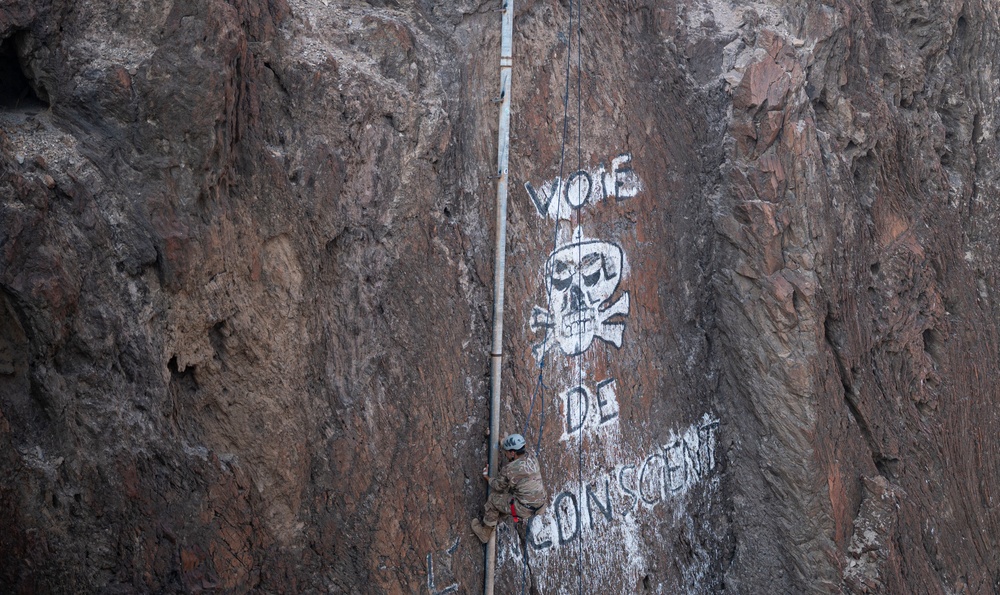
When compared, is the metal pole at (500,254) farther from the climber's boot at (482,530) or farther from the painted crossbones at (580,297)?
the painted crossbones at (580,297)

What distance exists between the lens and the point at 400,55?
213 inches

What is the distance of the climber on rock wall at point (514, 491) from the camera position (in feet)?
17.3

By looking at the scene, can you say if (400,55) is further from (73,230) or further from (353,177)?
(73,230)

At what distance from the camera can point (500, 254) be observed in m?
5.59

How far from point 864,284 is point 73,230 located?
244 inches

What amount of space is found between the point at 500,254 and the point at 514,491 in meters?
1.59

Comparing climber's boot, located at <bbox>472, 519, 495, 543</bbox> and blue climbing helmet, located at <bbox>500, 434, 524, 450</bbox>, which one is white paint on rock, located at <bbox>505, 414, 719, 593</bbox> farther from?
blue climbing helmet, located at <bbox>500, 434, 524, 450</bbox>

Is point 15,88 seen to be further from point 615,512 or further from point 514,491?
point 615,512

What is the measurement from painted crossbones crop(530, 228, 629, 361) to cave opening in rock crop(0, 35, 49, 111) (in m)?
3.36

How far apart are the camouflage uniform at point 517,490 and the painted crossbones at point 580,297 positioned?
3.05 feet

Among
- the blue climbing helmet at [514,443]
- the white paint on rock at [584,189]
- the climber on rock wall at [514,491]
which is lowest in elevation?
the climber on rock wall at [514,491]

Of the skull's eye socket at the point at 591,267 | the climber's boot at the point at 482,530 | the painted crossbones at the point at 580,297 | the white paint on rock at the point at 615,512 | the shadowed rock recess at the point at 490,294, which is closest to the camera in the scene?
the shadowed rock recess at the point at 490,294

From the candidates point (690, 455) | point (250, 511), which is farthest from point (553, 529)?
point (250, 511)

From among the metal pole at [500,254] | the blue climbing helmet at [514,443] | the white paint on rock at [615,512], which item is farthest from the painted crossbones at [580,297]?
the white paint on rock at [615,512]
